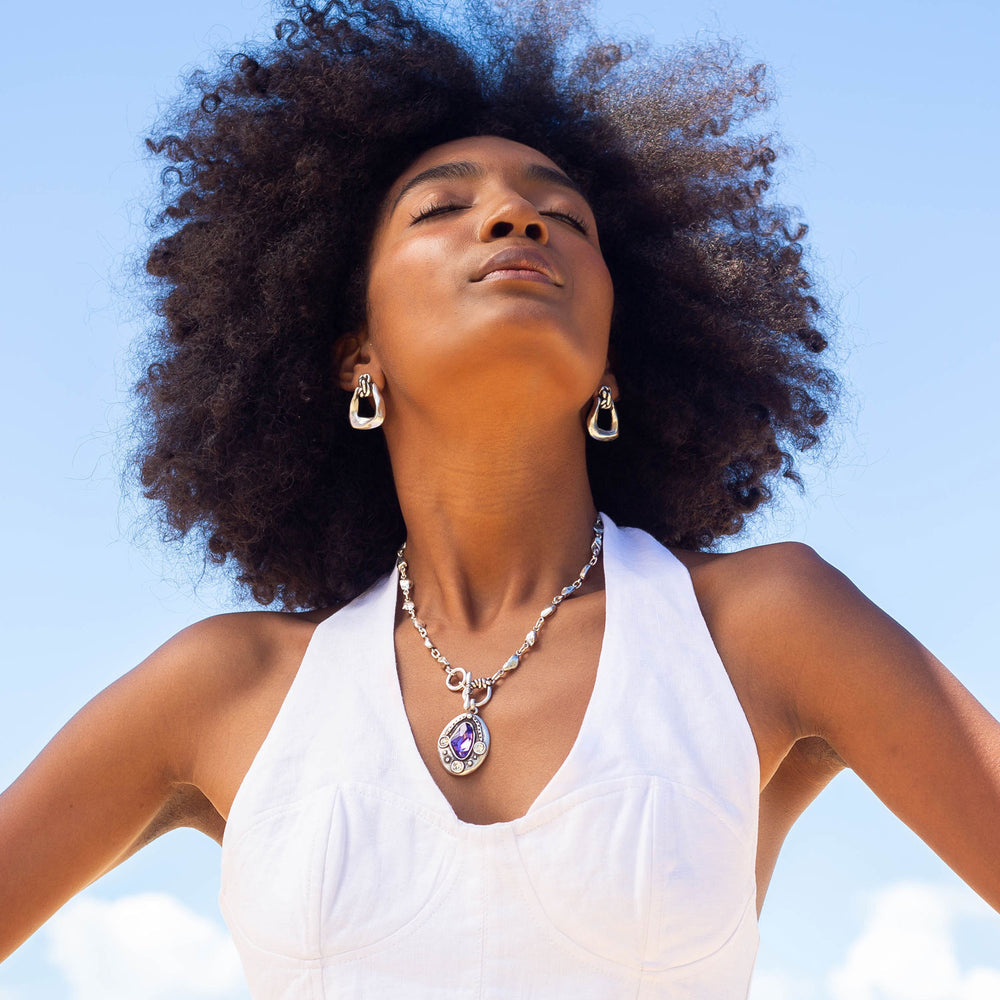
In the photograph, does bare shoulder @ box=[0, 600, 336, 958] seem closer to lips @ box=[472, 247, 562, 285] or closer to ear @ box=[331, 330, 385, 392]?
ear @ box=[331, 330, 385, 392]

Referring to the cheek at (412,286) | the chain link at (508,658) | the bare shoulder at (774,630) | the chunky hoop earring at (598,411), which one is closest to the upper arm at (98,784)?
the chain link at (508,658)

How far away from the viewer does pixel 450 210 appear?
3.56 meters

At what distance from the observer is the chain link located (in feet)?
10.4

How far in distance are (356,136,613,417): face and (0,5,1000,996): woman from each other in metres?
0.01

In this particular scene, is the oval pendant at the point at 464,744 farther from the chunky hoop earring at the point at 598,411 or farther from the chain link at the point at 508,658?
the chunky hoop earring at the point at 598,411

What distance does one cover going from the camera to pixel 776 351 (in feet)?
13.4

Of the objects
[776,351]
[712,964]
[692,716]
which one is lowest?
[712,964]

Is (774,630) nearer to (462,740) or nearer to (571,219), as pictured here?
(462,740)

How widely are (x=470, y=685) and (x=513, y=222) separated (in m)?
1.12

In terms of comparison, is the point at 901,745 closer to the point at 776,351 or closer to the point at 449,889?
the point at 449,889

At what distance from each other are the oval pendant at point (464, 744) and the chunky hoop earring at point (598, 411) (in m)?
0.91

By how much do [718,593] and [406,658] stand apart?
2.51 feet

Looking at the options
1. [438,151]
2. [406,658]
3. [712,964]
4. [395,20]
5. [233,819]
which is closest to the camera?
[712,964]

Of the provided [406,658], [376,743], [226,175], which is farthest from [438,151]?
[376,743]
